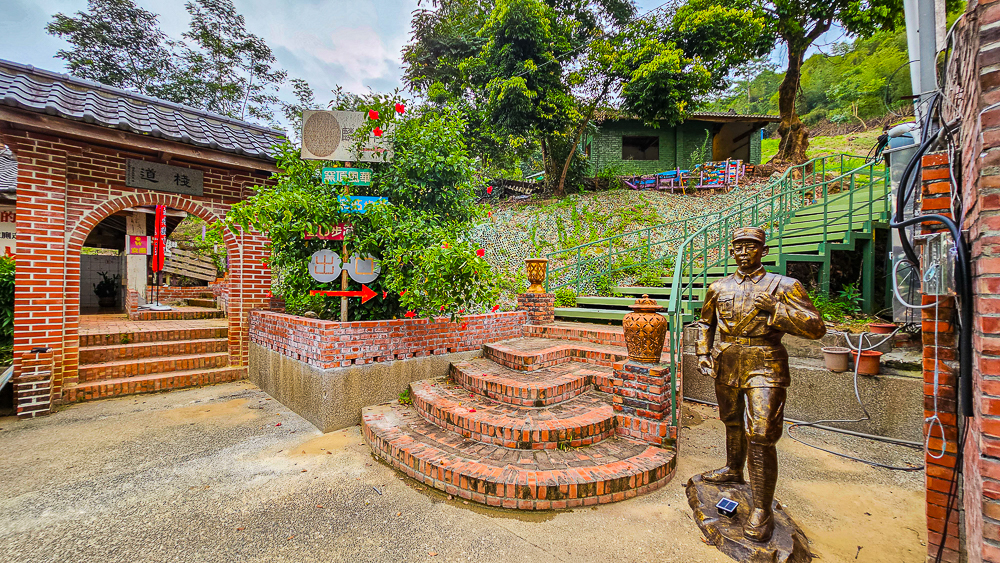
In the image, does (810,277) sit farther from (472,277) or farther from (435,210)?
(435,210)

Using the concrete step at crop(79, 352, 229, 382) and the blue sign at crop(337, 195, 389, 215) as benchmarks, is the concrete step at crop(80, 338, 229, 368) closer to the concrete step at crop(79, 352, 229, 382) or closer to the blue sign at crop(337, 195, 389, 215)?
the concrete step at crop(79, 352, 229, 382)

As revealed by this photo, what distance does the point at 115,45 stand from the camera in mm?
15719

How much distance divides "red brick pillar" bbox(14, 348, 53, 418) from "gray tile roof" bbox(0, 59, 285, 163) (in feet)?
9.38

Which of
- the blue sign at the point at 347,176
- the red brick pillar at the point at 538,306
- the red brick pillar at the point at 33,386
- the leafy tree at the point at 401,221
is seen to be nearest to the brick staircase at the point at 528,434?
the leafy tree at the point at 401,221

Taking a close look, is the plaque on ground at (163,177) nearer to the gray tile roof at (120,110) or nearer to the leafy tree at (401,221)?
the gray tile roof at (120,110)

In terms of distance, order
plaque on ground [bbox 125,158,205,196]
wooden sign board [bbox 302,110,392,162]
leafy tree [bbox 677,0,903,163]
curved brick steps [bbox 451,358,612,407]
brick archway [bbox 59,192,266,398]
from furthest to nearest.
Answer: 1. leafy tree [bbox 677,0,903,163]
2. plaque on ground [bbox 125,158,205,196]
3. brick archway [bbox 59,192,266,398]
4. wooden sign board [bbox 302,110,392,162]
5. curved brick steps [bbox 451,358,612,407]

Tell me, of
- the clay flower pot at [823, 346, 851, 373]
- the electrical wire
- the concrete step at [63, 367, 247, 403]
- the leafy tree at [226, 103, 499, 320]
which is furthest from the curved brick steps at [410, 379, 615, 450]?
the concrete step at [63, 367, 247, 403]

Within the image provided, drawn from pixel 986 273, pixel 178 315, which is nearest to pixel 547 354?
pixel 986 273

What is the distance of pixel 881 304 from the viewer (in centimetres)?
539

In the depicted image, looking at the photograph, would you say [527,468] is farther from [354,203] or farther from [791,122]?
[791,122]

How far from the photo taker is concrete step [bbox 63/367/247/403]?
490cm

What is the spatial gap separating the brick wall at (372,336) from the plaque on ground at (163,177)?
214 cm

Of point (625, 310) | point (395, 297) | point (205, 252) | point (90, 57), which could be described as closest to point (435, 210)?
point (395, 297)

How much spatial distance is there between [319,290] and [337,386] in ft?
4.61
